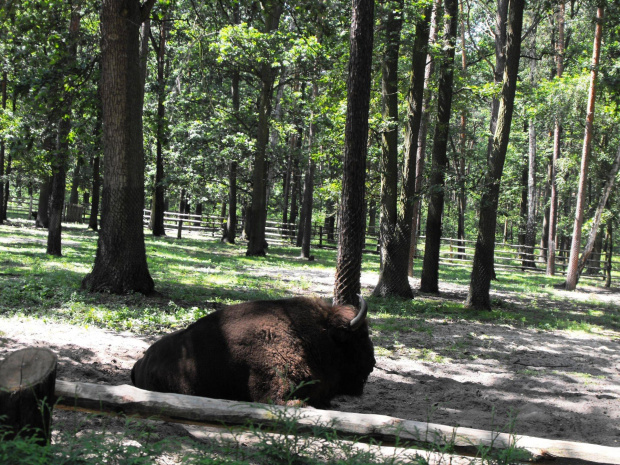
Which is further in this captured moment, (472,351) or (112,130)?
(112,130)

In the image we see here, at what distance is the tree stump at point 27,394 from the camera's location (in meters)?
3.14

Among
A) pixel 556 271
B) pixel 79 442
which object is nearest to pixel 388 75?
pixel 79 442

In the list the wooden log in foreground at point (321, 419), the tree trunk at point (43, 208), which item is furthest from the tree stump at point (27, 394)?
the tree trunk at point (43, 208)

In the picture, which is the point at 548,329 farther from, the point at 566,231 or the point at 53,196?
the point at 566,231

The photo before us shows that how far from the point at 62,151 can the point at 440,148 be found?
10336 mm

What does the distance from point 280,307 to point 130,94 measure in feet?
24.2

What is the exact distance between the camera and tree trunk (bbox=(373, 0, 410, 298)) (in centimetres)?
1512

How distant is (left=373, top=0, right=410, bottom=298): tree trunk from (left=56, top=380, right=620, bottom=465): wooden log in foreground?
11502 millimetres

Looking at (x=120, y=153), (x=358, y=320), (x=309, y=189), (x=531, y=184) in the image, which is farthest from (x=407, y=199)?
(x=531, y=184)

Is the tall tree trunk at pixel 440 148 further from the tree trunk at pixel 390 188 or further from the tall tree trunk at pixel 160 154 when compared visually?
the tall tree trunk at pixel 160 154

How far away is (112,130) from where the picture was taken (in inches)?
445

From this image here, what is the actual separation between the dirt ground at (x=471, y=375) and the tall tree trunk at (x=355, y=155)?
1430mm

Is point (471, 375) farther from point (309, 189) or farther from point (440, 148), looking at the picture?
point (309, 189)

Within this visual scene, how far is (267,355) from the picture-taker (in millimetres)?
5344
